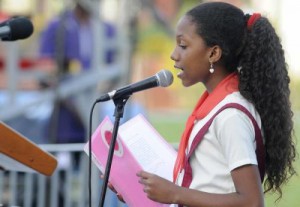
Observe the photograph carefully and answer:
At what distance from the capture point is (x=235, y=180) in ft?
10.5

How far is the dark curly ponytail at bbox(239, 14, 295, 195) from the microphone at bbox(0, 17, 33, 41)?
796mm

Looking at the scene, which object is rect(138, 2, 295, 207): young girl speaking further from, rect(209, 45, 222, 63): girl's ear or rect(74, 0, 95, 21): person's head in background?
rect(74, 0, 95, 21): person's head in background

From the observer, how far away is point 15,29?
3523 millimetres

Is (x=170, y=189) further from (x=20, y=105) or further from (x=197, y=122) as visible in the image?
(x=20, y=105)

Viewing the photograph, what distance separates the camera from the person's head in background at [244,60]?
11.0 ft

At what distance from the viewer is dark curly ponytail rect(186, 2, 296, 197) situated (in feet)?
11.0

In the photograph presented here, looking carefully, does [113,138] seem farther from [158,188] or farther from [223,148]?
[223,148]

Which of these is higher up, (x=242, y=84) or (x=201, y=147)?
(x=242, y=84)

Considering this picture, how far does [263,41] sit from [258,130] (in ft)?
1.01

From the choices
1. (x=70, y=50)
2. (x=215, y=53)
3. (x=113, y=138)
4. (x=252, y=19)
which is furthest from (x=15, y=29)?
(x=70, y=50)

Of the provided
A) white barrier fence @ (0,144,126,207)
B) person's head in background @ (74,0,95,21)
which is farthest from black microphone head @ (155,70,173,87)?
person's head in background @ (74,0,95,21)

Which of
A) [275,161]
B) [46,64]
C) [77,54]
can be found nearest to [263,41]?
[275,161]

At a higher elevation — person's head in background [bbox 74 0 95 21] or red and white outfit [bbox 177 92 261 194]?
person's head in background [bbox 74 0 95 21]

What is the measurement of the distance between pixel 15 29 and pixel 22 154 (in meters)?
0.44
